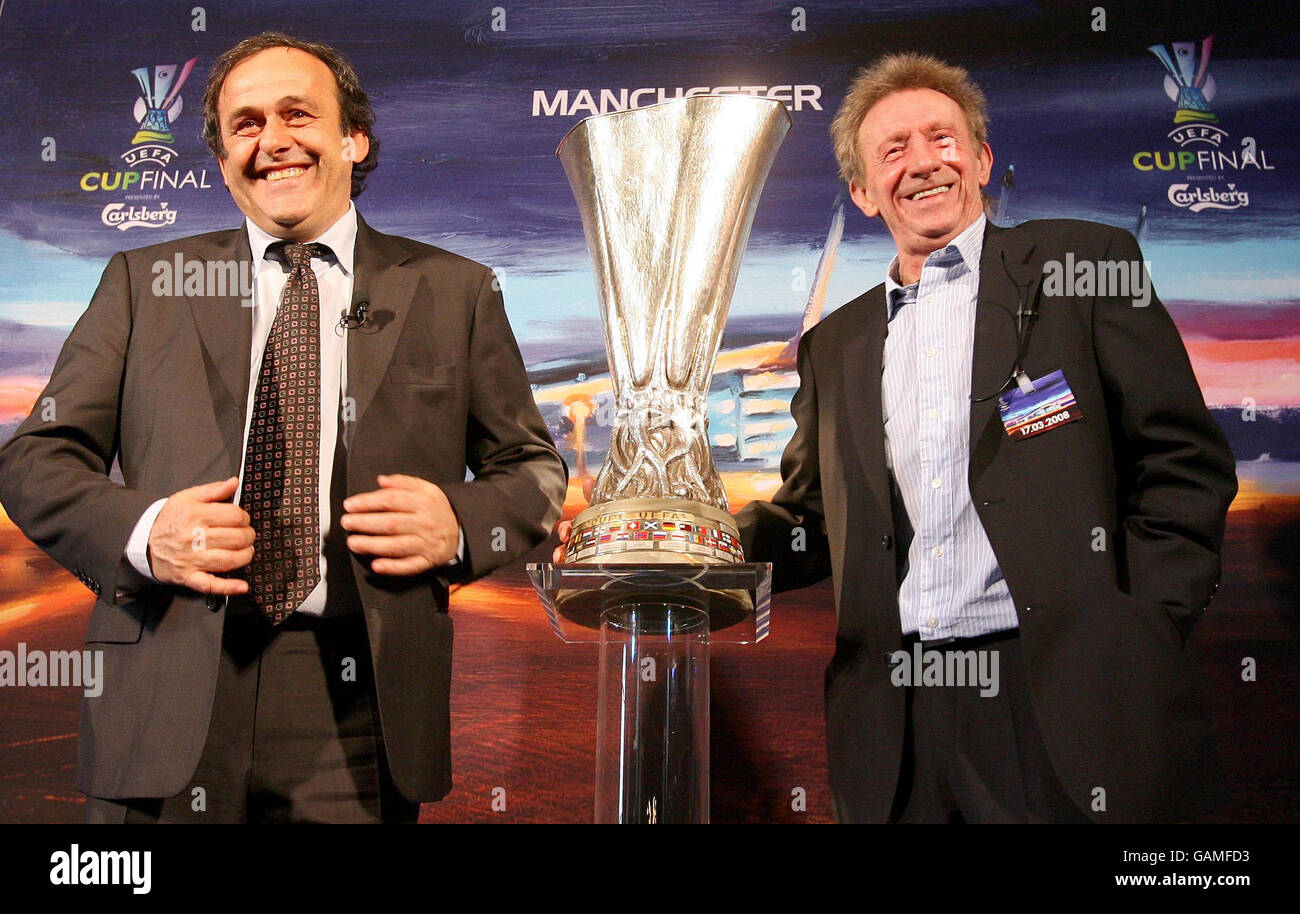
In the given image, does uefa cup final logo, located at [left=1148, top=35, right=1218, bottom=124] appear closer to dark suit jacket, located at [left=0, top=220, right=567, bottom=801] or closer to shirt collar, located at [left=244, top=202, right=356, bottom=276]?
dark suit jacket, located at [left=0, top=220, right=567, bottom=801]

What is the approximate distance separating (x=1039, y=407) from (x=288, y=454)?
4.97ft

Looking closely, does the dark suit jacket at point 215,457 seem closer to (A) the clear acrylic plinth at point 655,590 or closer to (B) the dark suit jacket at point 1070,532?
(A) the clear acrylic plinth at point 655,590

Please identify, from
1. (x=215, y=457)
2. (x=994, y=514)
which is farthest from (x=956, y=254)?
(x=215, y=457)

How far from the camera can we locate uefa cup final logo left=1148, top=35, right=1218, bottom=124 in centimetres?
335

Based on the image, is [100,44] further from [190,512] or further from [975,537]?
[975,537]

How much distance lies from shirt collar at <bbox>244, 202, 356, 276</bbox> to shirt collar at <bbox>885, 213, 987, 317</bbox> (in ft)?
3.91

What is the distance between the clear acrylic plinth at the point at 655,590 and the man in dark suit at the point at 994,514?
16.6 inches

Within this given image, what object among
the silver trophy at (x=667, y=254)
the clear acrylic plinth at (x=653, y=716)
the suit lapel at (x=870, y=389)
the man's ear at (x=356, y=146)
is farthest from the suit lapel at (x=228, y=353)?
the suit lapel at (x=870, y=389)

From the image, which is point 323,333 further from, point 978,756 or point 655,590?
point 978,756

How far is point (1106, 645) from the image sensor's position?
8.39ft

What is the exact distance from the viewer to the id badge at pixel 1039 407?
8.96ft

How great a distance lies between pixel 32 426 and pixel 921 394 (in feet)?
5.95

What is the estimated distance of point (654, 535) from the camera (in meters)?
2.29

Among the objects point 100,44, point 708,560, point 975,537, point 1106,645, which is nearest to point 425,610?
point 708,560
